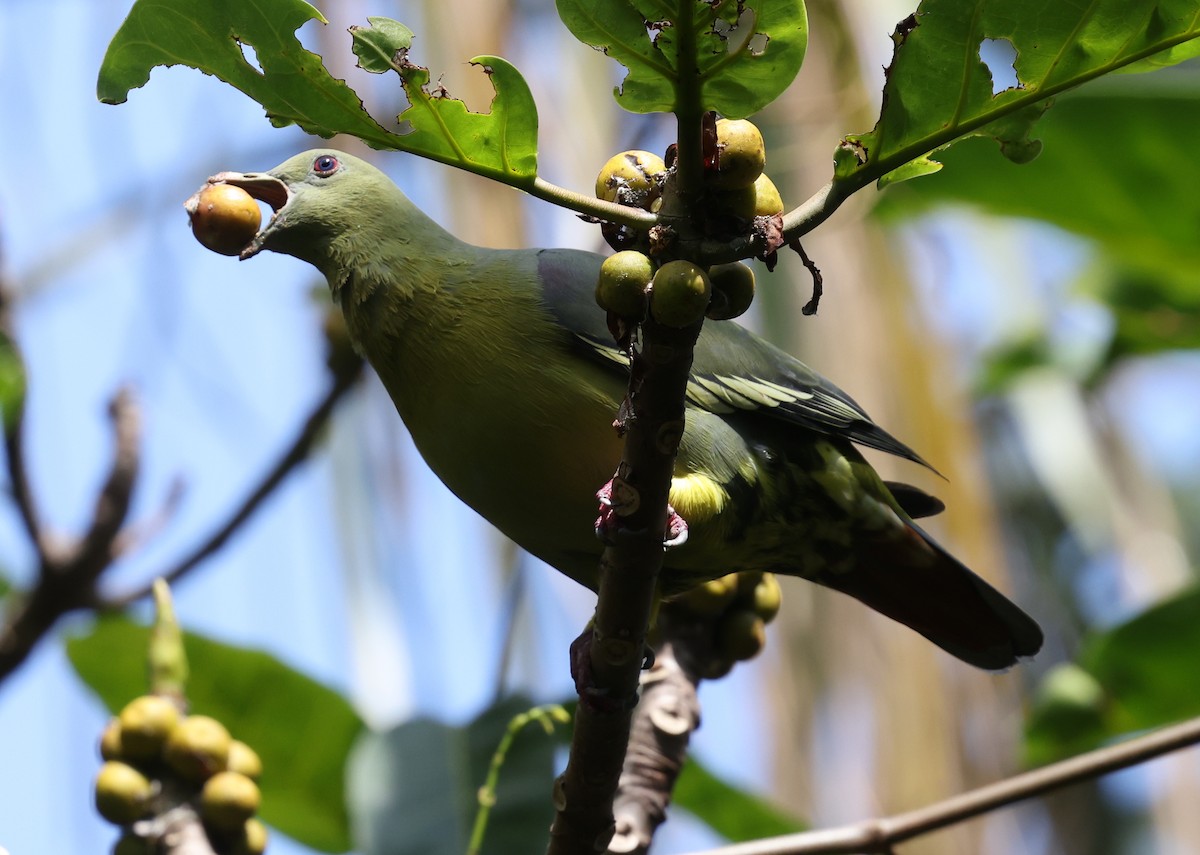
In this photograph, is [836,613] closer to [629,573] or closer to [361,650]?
[361,650]

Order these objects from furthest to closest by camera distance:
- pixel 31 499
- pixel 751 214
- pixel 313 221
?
pixel 31 499 < pixel 313 221 < pixel 751 214

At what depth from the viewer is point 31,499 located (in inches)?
128

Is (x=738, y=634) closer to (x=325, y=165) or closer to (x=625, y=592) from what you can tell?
(x=625, y=592)

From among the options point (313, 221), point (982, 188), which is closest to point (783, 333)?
point (982, 188)

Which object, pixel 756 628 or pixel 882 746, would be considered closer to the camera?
pixel 756 628

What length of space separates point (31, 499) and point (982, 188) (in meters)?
2.63

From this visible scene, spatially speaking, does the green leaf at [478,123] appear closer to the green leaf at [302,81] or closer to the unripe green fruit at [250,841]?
the green leaf at [302,81]

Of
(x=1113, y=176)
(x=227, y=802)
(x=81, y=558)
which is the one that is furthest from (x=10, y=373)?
(x=1113, y=176)

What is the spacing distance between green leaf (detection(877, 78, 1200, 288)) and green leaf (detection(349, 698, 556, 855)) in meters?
1.76

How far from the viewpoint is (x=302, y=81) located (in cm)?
166

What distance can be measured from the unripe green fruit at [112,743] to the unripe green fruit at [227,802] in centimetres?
17

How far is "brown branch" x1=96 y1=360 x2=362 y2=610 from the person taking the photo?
356 cm

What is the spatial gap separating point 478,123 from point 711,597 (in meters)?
1.48

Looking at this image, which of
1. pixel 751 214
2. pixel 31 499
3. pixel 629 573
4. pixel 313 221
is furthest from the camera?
pixel 31 499
